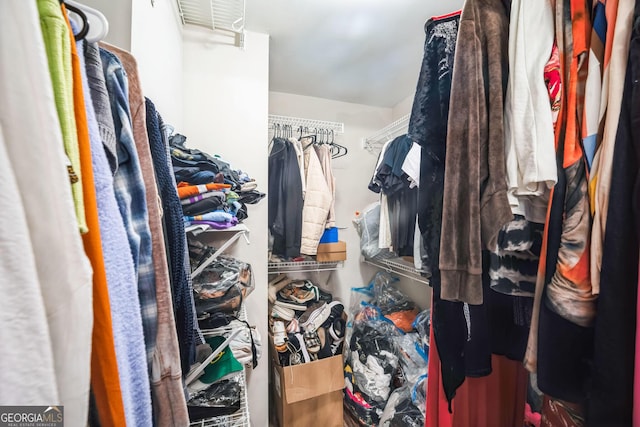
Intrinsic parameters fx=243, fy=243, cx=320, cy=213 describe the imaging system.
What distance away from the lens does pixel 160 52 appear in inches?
34.8

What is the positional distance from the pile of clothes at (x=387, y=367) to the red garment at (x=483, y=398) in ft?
1.50

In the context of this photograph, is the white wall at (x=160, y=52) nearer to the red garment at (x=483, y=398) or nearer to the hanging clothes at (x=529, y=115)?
the hanging clothes at (x=529, y=115)

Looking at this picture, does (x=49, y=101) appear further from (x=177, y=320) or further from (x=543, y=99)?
(x=543, y=99)

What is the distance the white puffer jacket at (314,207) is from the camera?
1.51 m

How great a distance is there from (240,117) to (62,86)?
1.13 metres

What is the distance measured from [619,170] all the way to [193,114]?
149 centimetres

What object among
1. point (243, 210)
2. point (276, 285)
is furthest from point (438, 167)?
point (276, 285)

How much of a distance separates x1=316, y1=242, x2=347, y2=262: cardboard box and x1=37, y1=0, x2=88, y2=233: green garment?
139 cm

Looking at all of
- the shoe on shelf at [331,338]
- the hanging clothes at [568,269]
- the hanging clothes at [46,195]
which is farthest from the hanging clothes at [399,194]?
the hanging clothes at [46,195]

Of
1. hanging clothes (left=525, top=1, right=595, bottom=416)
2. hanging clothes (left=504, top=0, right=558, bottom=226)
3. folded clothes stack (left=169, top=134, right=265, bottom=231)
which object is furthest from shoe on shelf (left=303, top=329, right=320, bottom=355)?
hanging clothes (left=504, top=0, right=558, bottom=226)

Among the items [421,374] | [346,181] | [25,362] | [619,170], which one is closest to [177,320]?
[25,362]

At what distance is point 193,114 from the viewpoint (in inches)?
49.7

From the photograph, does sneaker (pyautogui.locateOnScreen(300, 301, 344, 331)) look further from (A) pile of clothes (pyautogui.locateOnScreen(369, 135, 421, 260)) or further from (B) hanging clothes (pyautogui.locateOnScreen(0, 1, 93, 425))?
(B) hanging clothes (pyautogui.locateOnScreen(0, 1, 93, 425))

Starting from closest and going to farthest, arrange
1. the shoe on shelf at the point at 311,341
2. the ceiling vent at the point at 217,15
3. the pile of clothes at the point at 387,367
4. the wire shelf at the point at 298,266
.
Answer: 1. the ceiling vent at the point at 217,15
2. the pile of clothes at the point at 387,367
3. the shoe on shelf at the point at 311,341
4. the wire shelf at the point at 298,266
